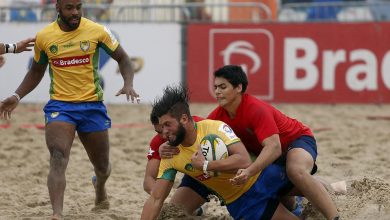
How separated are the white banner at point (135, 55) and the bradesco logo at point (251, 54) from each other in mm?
727

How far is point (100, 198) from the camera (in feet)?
24.2

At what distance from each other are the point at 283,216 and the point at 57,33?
2.20 m

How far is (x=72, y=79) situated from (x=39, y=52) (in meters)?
0.34

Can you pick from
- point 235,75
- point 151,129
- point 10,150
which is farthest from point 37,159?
point 235,75

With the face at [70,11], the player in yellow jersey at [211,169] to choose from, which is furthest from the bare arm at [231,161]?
the face at [70,11]

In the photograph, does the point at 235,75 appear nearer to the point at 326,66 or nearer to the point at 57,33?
the point at 57,33

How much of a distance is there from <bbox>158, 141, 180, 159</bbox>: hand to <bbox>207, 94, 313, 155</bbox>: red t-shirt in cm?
55

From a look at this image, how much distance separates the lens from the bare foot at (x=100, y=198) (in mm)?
7337

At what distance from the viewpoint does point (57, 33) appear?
6762 millimetres

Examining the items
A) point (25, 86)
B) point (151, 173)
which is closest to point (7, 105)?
point (25, 86)

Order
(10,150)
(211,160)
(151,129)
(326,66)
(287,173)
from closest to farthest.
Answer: (211,160) → (287,173) → (10,150) → (151,129) → (326,66)

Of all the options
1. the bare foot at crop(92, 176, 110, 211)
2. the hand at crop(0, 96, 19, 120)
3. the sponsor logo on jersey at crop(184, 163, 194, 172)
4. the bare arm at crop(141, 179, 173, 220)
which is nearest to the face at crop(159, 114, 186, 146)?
the sponsor logo on jersey at crop(184, 163, 194, 172)

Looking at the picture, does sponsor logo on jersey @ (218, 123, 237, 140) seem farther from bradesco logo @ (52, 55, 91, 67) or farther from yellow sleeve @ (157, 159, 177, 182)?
bradesco logo @ (52, 55, 91, 67)

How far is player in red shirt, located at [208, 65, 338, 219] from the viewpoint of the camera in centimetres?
600
